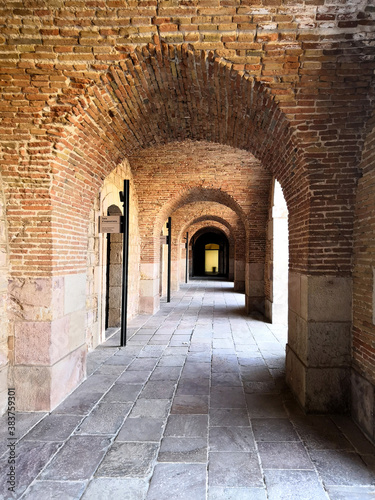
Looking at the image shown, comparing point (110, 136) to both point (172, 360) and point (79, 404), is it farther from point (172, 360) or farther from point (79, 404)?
point (172, 360)

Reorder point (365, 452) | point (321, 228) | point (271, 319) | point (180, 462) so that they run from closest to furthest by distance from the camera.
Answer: point (180, 462)
point (365, 452)
point (321, 228)
point (271, 319)

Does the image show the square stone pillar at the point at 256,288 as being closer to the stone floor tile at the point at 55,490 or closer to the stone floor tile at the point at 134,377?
the stone floor tile at the point at 134,377

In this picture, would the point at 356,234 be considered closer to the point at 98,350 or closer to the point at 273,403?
the point at 273,403

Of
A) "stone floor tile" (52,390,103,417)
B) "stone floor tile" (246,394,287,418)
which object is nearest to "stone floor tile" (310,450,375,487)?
"stone floor tile" (246,394,287,418)

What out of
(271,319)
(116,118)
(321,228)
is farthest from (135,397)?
(271,319)

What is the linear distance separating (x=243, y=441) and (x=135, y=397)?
140 centimetres

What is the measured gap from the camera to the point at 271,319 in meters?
8.21

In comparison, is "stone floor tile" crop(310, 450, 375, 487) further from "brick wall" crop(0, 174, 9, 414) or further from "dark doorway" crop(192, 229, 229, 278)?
"dark doorway" crop(192, 229, 229, 278)

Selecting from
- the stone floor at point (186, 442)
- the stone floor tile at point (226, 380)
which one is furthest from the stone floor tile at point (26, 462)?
the stone floor tile at point (226, 380)

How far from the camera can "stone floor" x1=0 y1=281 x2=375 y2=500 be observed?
2.33 meters

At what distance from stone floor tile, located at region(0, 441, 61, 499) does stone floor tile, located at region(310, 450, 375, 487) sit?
2109mm

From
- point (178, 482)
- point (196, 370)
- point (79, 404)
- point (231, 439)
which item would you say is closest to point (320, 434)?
point (231, 439)

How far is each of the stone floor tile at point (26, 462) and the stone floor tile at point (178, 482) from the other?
88 cm

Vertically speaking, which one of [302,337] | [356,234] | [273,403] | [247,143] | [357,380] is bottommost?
[273,403]
